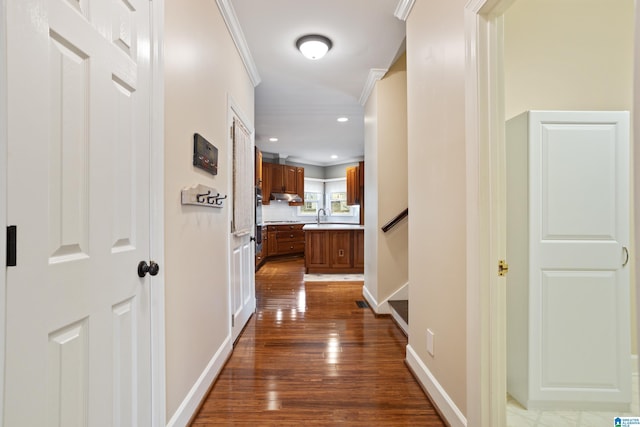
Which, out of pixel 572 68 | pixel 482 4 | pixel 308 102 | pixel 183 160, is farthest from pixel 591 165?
pixel 308 102

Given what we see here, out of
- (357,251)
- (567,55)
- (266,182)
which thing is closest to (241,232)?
(567,55)

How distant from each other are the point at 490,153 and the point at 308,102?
328 cm

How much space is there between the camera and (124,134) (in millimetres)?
1089

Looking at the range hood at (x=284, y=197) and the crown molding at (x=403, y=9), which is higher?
the crown molding at (x=403, y=9)

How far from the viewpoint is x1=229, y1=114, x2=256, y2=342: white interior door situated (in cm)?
260

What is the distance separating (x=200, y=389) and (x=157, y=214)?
1.12 metres

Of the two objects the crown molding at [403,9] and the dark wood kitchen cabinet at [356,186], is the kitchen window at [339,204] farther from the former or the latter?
the crown molding at [403,9]

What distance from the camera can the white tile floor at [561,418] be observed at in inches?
61.6

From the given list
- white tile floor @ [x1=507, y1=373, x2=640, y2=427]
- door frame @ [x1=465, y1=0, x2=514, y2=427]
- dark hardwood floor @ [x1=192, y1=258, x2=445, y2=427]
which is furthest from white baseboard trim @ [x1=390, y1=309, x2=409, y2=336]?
door frame @ [x1=465, y1=0, x2=514, y2=427]

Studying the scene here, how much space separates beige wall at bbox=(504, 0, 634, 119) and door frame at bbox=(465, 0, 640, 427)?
683 millimetres

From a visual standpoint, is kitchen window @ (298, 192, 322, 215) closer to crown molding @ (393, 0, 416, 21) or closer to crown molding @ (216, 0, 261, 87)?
crown molding @ (216, 0, 261, 87)

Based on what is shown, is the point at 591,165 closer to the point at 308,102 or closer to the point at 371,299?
the point at 371,299

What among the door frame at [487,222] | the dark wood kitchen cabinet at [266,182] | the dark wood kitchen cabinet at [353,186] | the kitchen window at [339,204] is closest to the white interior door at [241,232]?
the door frame at [487,222]

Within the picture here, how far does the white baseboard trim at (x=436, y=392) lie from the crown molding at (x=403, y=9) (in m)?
2.46
